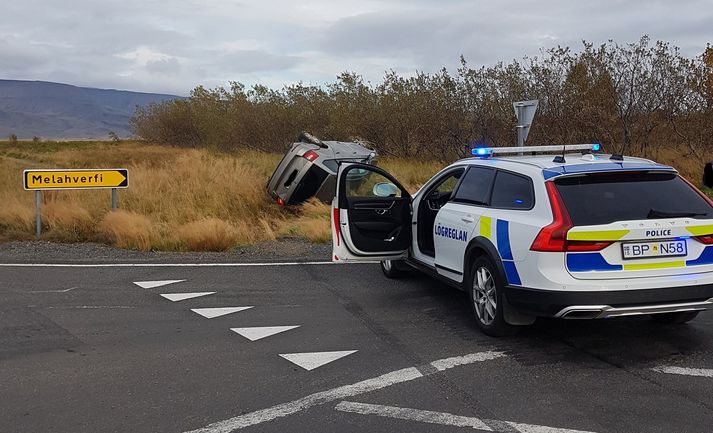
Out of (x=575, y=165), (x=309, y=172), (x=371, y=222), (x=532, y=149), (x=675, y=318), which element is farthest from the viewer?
(x=309, y=172)

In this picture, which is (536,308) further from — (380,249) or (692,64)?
(692,64)

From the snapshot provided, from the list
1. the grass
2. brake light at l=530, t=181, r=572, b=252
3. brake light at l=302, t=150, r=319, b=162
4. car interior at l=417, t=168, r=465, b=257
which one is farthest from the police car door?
brake light at l=302, t=150, r=319, b=162

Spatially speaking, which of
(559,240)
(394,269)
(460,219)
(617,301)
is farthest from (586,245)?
(394,269)

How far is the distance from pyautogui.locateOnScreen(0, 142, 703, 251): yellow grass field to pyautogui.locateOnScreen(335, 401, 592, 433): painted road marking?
6.97 m

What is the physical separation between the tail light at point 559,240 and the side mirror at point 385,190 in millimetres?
2494

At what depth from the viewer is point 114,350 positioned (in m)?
5.45

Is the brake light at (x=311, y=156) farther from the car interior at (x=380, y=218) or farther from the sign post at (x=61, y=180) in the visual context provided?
the car interior at (x=380, y=218)

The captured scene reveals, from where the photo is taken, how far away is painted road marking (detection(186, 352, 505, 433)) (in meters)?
3.99

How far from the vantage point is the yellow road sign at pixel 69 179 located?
1166cm

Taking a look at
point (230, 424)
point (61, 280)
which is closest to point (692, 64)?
point (61, 280)

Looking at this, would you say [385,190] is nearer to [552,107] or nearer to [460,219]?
[460,219]

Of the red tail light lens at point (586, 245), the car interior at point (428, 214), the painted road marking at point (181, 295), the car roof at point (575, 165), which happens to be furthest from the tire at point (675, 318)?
the painted road marking at point (181, 295)

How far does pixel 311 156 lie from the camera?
579 inches

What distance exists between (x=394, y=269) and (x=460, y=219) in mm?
2060
